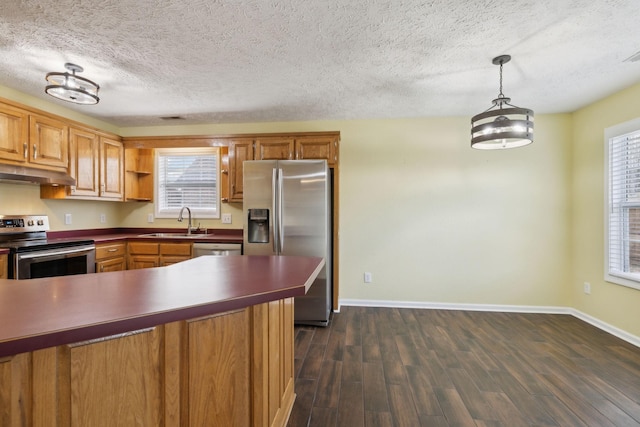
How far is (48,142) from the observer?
10.1 feet

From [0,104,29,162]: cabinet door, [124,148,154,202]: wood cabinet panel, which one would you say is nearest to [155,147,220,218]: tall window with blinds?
[124,148,154,202]: wood cabinet panel

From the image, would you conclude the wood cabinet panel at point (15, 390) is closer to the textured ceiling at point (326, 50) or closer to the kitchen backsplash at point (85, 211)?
the textured ceiling at point (326, 50)

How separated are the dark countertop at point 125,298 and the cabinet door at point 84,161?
2438mm

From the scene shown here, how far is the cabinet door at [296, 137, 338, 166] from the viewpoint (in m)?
3.65

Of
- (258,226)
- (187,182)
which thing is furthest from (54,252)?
(258,226)

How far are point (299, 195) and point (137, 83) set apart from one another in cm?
189

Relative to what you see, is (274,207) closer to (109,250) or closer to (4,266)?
(109,250)

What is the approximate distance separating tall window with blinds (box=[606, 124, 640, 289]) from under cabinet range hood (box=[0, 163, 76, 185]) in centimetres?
567

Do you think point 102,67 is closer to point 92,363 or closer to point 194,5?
point 194,5

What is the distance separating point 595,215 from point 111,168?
18.9 feet

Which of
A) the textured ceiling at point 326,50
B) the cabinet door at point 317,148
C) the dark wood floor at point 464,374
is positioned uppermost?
the textured ceiling at point 326,50

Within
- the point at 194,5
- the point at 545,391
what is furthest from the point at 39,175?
the point at 545,391

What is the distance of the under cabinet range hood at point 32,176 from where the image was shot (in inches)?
105

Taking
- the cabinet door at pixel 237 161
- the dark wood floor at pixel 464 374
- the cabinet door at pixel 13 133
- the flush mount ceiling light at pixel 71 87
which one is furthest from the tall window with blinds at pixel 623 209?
the cabinet door at pixel 13 133
